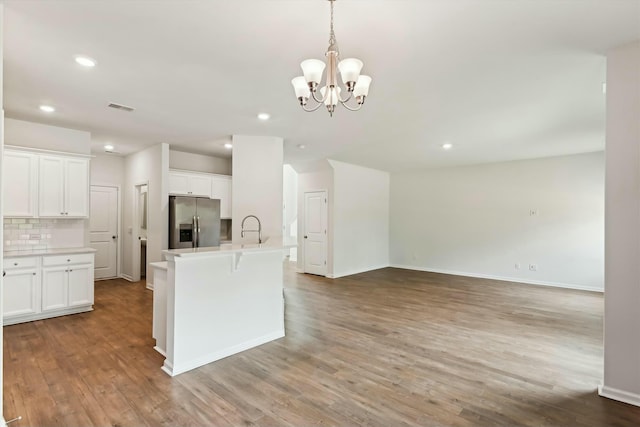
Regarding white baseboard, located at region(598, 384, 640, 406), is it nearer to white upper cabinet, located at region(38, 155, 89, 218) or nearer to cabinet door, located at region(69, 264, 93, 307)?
cabinet door, located at region(69, 264, 93, 307)

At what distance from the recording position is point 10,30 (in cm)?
223

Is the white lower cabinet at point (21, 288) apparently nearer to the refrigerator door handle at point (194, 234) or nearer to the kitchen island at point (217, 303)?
the refrigerator door handle at point (194, 234)

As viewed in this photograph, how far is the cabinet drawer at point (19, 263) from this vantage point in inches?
154

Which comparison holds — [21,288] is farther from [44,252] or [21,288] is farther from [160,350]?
[160,350]

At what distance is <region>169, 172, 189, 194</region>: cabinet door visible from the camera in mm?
5875

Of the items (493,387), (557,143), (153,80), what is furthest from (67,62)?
(557,143)

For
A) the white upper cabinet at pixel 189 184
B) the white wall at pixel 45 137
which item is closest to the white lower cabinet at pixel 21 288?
the white wall at pixel 45 137

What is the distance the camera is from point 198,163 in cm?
657

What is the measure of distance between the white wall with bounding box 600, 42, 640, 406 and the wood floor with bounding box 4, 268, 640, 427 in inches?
10.5

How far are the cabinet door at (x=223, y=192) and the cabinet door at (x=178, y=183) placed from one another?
564 mm

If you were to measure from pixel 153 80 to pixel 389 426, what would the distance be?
11.6ft

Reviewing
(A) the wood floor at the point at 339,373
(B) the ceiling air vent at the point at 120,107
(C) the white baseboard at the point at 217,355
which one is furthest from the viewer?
(B) the ceiling air vent at the point at 120,107

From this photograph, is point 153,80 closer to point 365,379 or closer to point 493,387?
point 365,379

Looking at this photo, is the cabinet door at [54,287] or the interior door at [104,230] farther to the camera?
the interior door at [104,230]
